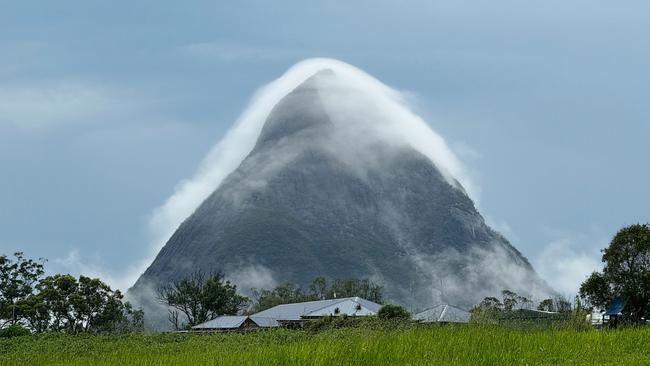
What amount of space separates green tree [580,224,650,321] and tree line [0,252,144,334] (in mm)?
36284

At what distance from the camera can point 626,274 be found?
41.3 m

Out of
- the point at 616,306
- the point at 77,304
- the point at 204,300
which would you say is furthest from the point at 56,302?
the point at 616,306

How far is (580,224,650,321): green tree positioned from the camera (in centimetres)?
4050

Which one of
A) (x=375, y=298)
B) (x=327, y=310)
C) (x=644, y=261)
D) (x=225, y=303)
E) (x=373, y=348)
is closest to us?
(x=373, y=348)

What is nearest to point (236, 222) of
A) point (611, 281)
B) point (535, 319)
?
point (611, 281)

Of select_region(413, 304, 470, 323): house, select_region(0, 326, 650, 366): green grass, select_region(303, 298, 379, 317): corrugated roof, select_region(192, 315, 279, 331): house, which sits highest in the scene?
select_region(303, 298, 379, 317): corrugated roof

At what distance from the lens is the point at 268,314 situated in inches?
2483

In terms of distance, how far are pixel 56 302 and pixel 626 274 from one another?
145 feet

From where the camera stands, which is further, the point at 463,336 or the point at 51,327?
the point at 51,327

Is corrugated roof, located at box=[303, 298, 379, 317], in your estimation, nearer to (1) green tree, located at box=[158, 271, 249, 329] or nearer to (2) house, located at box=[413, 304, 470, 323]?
(2) house, located at box=[413, 304, 470, 323]

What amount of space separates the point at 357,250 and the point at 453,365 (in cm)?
18712

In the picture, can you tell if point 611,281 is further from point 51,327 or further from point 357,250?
point 357,250

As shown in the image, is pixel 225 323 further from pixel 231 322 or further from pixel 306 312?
pixel 306 312

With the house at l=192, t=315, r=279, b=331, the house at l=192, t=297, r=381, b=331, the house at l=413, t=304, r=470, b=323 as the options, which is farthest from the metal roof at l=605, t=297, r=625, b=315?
the house at l=192, t=315, r=279, b=331
